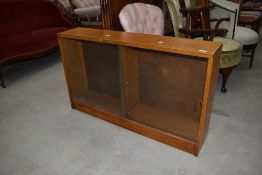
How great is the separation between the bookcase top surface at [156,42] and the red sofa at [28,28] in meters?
1.23

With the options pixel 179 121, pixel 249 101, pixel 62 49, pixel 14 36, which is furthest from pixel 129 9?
pixel 14 36

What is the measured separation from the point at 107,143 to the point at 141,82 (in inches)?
23.0

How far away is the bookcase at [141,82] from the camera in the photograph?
152cm

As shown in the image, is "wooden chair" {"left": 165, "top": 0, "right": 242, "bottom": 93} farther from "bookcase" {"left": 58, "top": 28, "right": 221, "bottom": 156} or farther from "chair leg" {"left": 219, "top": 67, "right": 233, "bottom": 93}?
"bookcase" {"left": 58, "top": 28, "right": 221, "bottom": 156}

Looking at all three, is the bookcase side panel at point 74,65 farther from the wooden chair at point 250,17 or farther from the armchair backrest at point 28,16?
the wooden chair at point 250,17

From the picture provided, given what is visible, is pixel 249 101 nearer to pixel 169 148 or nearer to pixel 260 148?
pixel 260 148

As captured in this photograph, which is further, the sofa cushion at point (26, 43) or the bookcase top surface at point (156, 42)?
the sofa cushion at point (26, 43)

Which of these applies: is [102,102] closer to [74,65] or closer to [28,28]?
[74,65]

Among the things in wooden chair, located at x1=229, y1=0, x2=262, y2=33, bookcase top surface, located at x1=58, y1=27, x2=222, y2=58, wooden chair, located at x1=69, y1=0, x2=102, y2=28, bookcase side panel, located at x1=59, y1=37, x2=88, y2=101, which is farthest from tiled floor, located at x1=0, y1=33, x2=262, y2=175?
wooden chair, located at x1=69, y1=0, x2=102, y2=28

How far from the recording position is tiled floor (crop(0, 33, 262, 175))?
1.43 m

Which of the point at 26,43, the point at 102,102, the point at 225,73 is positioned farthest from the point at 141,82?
the point at 26,43

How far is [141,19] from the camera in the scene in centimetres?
201

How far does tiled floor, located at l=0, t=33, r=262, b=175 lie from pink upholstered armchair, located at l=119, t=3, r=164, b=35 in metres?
0.86

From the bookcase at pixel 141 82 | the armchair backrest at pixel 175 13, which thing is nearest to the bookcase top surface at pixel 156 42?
the bookcase at pixel 141 82
